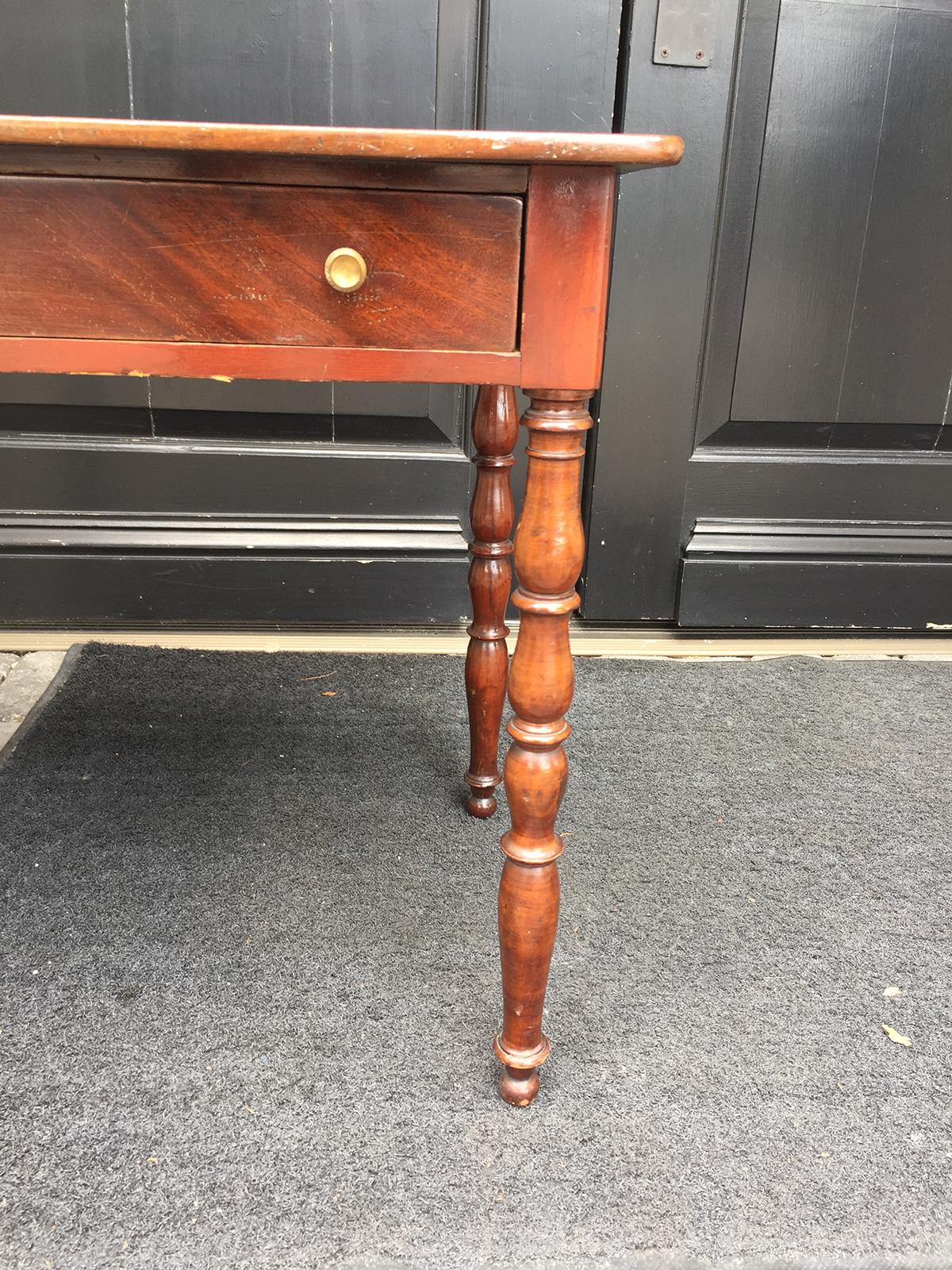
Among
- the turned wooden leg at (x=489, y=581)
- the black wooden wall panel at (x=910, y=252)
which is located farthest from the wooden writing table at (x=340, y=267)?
the black wooden wall panel at (x=910, y=252)

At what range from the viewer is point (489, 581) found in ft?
3.52

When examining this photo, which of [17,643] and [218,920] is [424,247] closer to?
[218,920]

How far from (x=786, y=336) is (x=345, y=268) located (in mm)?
1176

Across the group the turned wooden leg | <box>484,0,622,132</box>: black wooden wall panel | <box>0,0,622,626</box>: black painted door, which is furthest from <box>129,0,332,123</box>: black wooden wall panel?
the turned wooden leg

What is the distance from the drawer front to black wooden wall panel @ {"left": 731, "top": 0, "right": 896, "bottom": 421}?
110cm

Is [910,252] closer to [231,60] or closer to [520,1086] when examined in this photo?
[231,60]

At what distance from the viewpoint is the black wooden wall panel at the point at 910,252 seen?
1.50 metres

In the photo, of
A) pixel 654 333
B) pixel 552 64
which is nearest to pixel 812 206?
pixel 654 333

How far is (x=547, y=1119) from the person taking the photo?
2.47 feet

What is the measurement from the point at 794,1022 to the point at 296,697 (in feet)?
2.79

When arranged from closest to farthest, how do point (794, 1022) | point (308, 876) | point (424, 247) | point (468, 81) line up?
1. point (424, 247)
2. point (794, 1022)
3. point (308, 876)
4. point (468, 81)

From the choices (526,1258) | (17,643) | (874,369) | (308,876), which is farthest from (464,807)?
(874,369)

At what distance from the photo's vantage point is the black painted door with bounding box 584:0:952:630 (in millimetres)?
1490

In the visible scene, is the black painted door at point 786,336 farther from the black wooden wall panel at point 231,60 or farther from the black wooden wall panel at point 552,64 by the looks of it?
the black wooden wall panel at point 231,60
